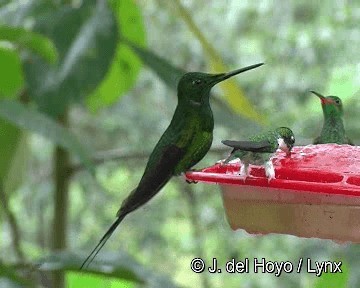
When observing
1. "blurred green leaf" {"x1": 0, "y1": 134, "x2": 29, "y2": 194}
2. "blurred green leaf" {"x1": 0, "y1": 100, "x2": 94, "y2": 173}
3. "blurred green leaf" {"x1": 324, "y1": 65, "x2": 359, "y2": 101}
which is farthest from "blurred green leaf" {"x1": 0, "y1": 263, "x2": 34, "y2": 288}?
"blurred green leaf" {"x1": 324, "y1": 65, "x2": 359, "y2": 101}

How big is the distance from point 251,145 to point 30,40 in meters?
0.76

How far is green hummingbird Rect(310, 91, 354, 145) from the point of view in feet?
2.66

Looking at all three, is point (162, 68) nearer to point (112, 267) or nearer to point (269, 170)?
point (112, 267)

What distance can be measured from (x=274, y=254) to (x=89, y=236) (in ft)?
2.82

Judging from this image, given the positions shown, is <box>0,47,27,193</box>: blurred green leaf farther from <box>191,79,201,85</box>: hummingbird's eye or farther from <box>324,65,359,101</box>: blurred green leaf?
<box>191,79,201,85</box>: hummingbird's eye

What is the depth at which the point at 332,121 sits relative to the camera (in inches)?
32.9

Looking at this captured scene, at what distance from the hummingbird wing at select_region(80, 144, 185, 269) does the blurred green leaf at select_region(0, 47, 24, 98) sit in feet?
2.43

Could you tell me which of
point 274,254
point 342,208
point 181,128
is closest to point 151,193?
point 181,128

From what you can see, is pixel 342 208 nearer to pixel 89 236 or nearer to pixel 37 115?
pixel 37 115

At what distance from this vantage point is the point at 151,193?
0.58m

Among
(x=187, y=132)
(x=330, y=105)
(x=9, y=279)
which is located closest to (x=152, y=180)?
(x=187, y=132)

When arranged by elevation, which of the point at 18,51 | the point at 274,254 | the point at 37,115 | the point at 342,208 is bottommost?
the point at 274,254

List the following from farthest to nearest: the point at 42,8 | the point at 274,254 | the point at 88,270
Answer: the point at 274,254
the point at 42,8
the point at 88,270

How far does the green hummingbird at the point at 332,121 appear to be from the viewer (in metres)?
0.81
